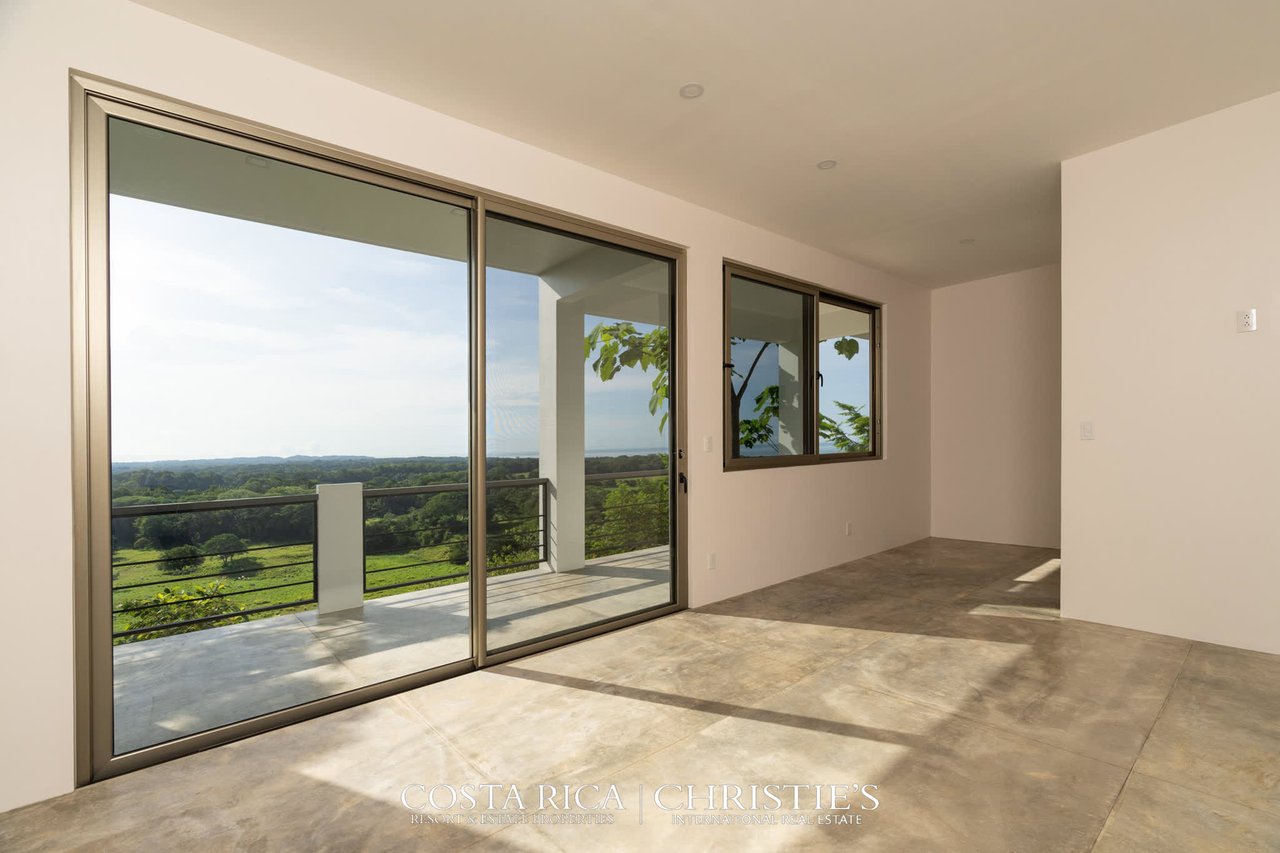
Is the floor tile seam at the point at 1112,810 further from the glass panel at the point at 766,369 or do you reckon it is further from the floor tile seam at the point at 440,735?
the glass panel at the point at 766,369

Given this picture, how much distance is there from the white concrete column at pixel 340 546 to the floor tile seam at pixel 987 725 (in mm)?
2365

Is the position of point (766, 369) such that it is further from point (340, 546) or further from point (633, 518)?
point (340, 546)

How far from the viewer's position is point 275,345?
247 centimetres

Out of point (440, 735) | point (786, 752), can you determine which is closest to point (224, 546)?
point (440, 735)

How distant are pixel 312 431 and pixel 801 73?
2591 millimetres

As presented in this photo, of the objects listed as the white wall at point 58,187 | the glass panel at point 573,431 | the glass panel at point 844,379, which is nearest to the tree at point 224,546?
the white wall at point 58,187

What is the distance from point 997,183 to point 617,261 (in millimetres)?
2434


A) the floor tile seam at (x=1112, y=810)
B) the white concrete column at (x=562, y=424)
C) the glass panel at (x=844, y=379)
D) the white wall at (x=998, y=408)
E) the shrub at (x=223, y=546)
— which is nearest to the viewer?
the floor tile seam at (x=1112, y=810)

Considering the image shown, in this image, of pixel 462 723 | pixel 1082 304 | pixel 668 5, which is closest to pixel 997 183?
pixel 1082 304

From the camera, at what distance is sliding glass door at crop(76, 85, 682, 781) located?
7.17 feet

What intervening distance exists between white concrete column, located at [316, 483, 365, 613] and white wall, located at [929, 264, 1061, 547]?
5.95 metres

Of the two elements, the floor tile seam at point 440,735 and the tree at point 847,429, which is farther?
the tree at point 847,429

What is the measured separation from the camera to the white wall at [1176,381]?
302 centimetres

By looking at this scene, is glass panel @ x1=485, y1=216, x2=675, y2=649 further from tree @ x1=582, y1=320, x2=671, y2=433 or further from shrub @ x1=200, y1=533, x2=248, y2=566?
shrub @ x1=200, y1=533, x2=248, y2=566
